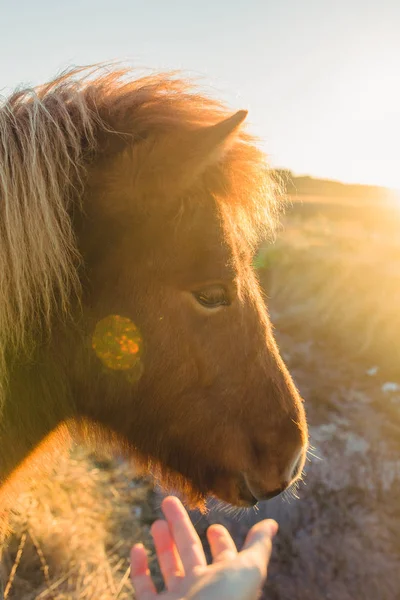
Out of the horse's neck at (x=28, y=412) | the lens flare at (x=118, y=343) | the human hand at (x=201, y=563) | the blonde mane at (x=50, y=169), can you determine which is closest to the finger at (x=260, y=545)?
the human hand at (x=201, y=563)

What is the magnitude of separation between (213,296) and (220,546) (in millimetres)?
828

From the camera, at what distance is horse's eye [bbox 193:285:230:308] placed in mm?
1737

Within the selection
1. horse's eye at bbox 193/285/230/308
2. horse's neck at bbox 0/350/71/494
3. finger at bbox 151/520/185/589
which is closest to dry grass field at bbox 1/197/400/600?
horse's neck at bbox 0/350/71/494

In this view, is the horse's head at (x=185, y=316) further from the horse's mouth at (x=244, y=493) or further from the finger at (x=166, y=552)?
the finger at (x=166, y=552)

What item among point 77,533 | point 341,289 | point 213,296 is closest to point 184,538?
point 213,296

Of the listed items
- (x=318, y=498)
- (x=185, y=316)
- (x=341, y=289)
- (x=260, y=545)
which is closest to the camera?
(x=260, y=545)

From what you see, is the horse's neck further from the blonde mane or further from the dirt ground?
the dirt ground

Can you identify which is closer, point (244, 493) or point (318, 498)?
point (244, 493)

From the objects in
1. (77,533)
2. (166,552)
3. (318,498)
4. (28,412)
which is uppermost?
(28,412)

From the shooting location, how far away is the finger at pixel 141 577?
59.7 inches

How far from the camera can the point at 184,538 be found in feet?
5.12

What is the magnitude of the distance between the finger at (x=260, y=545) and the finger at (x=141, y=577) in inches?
13.9

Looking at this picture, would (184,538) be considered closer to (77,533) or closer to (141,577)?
(141,577)

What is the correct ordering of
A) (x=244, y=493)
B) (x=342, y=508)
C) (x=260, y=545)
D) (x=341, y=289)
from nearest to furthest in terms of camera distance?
(x=260, y=545), (x=244, y=493), (x=342, y=508), (x=341, y=289)
